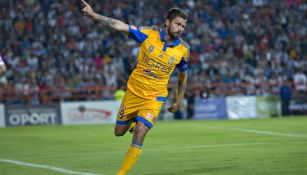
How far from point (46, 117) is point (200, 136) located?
11651 mm

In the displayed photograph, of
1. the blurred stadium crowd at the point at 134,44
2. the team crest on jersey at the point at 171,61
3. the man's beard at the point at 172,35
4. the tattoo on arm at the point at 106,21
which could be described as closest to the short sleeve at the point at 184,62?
the team crest on jersey at the point at 171,61

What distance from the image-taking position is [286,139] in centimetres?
1769

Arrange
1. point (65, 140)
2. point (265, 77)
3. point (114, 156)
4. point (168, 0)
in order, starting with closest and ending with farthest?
point (114, 156) < point (65, 140) < point (265, 77) < point (168, 0)

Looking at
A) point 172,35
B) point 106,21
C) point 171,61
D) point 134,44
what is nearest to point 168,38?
point 172,35

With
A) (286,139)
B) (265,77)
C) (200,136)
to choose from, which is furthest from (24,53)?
(286,139)

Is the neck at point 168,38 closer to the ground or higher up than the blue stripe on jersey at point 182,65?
higher up

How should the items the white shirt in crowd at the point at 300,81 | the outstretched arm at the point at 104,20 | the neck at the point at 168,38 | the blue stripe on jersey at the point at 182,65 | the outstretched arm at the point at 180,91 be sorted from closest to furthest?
the outstretched arm at the point at 104,20, the neck at the point at 168,38, the blue stripe on jersey at the point at 182,65, the outstretched arm at the point at 180,91, the white shirt in crowd at the point at 300,81

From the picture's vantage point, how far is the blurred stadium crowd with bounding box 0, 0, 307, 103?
31.7 metres

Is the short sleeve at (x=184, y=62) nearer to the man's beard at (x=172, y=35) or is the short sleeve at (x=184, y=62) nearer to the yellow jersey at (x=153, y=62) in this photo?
the yellow jersey at (x=153, y=62)

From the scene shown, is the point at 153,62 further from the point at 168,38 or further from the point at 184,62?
the point at 184,62

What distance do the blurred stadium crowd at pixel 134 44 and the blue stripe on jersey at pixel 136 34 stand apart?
20473 millimetres

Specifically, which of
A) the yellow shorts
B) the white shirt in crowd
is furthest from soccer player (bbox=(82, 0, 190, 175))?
the white shirt in crowd

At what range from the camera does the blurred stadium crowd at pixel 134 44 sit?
3166cm

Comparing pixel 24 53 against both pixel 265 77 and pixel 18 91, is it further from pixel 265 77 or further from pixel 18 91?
pixel 265 77
